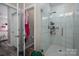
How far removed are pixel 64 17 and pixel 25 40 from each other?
68 centimetres

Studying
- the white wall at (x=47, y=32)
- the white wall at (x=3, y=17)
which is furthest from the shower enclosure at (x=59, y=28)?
the white wall at (x=3, y=17)

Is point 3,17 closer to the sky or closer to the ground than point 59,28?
closer to the sky

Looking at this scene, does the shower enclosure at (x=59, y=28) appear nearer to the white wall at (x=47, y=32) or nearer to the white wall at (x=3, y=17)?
the white wall at (x=47, y=32)

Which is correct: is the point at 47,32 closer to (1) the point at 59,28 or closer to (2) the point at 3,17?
(1) the point at 59,28

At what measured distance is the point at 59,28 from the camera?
160cm

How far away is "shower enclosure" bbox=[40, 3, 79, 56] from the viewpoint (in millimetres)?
1584

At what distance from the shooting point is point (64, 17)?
159 cm

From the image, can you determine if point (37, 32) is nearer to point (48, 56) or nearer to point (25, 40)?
point (25, 40)

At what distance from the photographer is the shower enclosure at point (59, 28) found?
158 cm

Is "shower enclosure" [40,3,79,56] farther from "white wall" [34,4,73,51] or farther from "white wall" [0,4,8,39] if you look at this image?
"white wall" [0,4,8,39]

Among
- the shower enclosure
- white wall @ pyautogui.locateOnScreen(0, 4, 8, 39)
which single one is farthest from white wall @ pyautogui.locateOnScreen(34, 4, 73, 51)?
white wall @ pyautogui.locateOnScreen(0, 4, 8, 39)

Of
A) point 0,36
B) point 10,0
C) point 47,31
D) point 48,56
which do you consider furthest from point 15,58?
point 10,0

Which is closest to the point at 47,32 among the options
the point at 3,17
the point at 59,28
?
the point at 59,28

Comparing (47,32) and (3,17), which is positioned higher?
(3,17)
